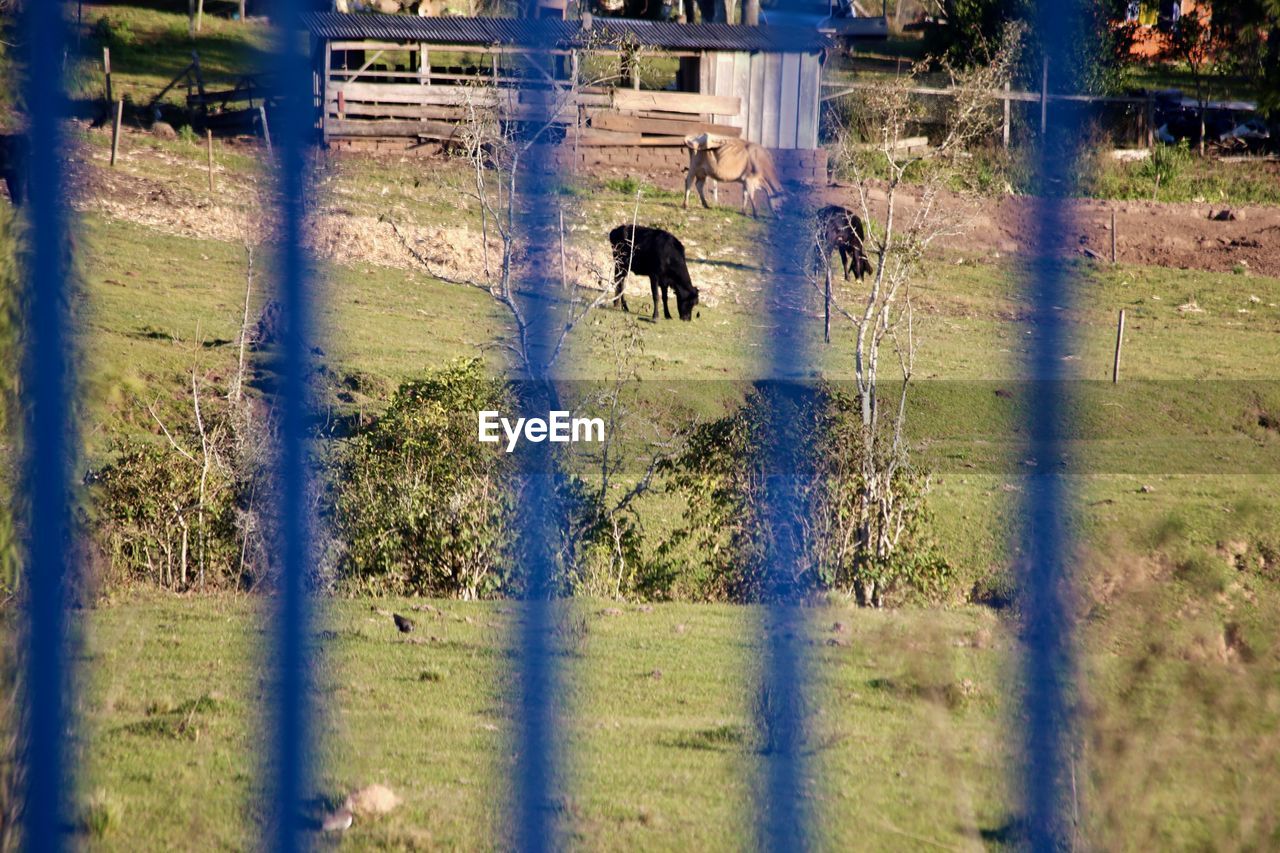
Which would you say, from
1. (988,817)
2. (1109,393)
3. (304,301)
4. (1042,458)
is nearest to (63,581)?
(304,301)

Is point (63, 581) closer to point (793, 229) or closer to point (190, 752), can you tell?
point (190, 752)

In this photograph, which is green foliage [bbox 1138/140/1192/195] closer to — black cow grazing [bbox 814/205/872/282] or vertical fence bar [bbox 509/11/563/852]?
black cow grazing [bbox 814/205/872/282]

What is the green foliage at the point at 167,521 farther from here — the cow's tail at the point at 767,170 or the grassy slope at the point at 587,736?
the cow's tail at the point at 767,170

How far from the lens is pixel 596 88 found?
20.2ft

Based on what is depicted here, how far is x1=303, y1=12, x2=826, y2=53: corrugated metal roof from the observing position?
415 centimetres

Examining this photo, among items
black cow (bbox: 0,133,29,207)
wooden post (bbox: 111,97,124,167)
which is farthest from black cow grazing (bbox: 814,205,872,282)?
wooden post (bbox: 111,97,124,167)

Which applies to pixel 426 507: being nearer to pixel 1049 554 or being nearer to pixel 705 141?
pixel 1049 554

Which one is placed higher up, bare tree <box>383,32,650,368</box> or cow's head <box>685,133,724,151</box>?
cow's head <box>685,133,724,151</box>

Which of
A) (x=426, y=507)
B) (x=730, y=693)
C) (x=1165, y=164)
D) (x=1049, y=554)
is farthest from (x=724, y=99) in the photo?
(x=1049, y=554)

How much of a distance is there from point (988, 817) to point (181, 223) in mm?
9365

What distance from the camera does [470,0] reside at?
7020 millimetres

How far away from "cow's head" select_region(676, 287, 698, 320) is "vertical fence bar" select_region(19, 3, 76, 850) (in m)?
8.11

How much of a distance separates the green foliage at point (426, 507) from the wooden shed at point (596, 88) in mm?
1283

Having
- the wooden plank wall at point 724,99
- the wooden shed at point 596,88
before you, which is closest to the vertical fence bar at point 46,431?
the wooden shed at point 596,88
